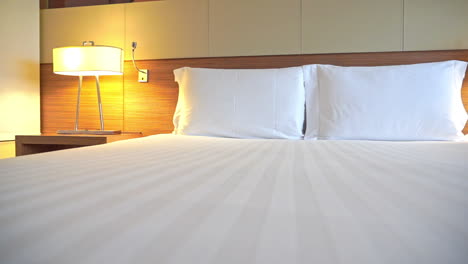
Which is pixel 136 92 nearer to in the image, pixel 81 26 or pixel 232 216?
pixel 81 26

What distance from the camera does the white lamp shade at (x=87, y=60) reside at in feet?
7.34

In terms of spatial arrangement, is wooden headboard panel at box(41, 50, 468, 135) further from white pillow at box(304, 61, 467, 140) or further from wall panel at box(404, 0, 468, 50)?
white pillow at box(304, 61, 467, 140)

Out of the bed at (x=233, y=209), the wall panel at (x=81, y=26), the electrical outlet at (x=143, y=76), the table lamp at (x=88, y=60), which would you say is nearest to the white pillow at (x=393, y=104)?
the bed at (x=233, y=209)

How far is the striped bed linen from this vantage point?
314 millimetres

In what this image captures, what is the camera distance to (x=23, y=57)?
249 cm

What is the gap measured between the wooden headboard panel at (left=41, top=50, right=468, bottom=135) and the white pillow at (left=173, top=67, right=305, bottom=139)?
0.32 metres

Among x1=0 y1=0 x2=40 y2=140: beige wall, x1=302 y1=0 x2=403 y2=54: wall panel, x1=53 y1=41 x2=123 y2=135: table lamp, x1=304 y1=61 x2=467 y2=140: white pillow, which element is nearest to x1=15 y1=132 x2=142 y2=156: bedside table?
x1=53 y1=41 x2=123 y2=135: table lamp

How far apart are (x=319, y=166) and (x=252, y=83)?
4.04 ft

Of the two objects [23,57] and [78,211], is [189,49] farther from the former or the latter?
[78,211]

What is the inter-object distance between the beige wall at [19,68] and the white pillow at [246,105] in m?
1.29

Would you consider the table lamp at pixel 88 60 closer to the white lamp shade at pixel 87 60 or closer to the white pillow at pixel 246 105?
the white lamp shade at pixel 87 60

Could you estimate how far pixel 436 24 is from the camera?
2.09 metres

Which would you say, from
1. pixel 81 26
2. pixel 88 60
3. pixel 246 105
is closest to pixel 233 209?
pixel 246 105

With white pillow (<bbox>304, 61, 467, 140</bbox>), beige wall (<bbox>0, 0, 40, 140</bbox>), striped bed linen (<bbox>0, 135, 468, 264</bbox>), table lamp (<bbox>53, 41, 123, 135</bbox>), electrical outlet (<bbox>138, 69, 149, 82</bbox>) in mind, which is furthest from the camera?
electrical outlet (<bbox>138, 69, 149, 82</bbox>)
